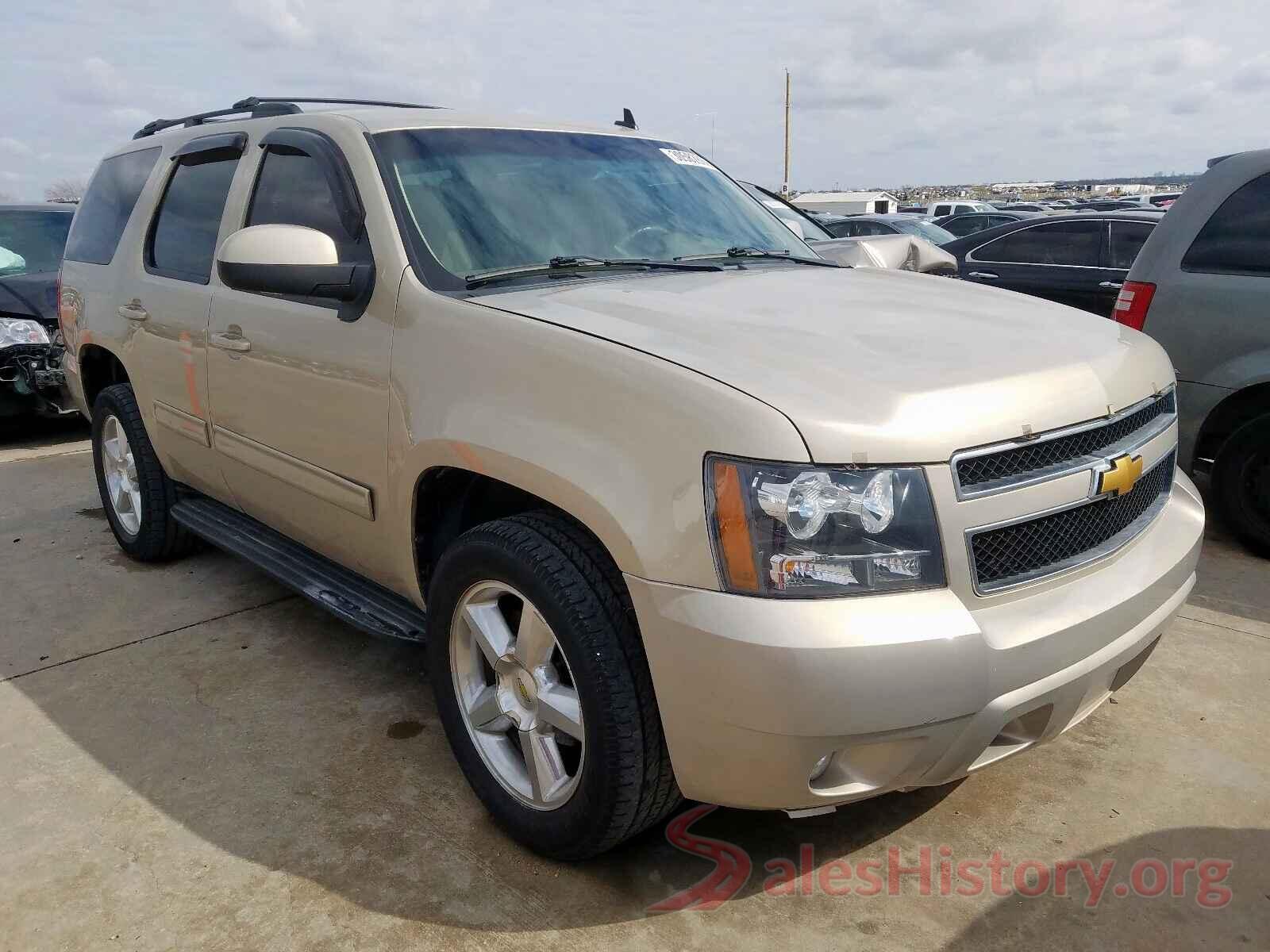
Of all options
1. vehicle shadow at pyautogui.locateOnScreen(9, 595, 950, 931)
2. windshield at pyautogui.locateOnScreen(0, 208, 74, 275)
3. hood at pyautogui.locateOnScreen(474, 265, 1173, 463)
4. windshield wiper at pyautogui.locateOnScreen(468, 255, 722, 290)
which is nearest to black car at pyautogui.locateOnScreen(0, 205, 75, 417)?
windshield at pyautogui.locateOnScreen(0, 208, 74, 275)

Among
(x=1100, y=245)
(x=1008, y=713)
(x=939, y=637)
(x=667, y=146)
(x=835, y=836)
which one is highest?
(x=667, y=146)

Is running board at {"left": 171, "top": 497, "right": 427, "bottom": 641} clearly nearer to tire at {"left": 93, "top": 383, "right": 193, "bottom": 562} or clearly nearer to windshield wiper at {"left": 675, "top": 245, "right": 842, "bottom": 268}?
tire at {"left": 93, "top": 383, "right": 193, "bottom": 562}

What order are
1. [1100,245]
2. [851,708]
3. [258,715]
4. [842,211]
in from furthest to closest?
1. [842,211]
2. [1100,245]
3. [258,715]
4. [851,708]

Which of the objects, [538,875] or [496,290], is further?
[496,290]

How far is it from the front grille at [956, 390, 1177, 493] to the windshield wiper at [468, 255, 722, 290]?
1199mm

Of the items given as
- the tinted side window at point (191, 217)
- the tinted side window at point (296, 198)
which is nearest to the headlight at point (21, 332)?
the tinted side window at point (191, 217)

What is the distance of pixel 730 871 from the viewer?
2.40 metres

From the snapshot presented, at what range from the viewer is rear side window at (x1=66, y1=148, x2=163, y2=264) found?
4332 mm

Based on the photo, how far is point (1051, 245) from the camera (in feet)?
24.5

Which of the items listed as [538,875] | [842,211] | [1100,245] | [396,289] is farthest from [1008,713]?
[842,211]

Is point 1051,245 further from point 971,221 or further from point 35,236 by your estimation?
point 971,221

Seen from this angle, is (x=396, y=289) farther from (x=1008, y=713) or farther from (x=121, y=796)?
(x=1008, y=713)

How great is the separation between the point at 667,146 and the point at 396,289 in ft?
4.68

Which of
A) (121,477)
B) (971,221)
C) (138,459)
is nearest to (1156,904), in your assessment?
(138,459)
